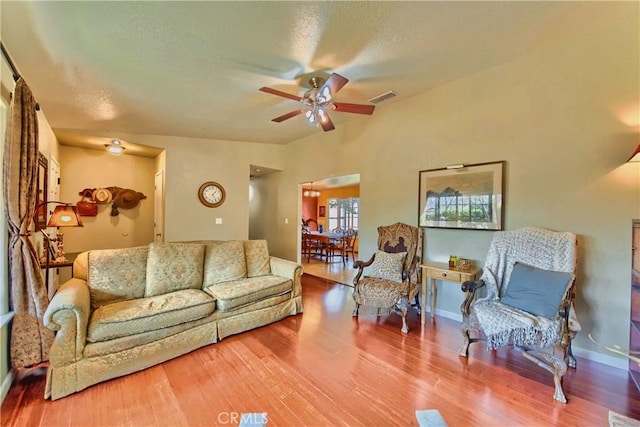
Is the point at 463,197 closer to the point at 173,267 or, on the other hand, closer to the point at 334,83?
the point at 334,83

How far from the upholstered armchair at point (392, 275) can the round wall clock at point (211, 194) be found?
313 centimetres

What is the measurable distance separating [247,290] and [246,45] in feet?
7.71

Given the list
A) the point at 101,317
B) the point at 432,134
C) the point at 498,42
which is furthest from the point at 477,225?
the point at 101,317

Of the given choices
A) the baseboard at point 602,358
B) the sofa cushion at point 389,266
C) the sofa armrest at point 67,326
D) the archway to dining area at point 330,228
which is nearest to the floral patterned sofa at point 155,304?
the sofa armrest at point 67,326

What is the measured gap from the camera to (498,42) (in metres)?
2.57

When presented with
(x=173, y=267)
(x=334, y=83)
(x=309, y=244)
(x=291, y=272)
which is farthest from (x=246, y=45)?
(x=309, y=244)

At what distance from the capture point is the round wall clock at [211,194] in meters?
5.16

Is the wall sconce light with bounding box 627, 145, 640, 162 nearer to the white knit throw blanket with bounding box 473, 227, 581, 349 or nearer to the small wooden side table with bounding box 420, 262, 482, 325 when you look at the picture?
the white knit throw blanket with bounding box 473, 227, 581, 349

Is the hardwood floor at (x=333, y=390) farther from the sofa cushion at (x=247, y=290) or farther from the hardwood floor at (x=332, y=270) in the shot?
the hardwood floor at (x=332, y=270)

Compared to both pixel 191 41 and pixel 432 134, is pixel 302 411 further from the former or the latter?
pixel 432 134

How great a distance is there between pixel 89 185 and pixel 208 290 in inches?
159

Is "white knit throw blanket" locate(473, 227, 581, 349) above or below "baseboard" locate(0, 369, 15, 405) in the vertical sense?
above

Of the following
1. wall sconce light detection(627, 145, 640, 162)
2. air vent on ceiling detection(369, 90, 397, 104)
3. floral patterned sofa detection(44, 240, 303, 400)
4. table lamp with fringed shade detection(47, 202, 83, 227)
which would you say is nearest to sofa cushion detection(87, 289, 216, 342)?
floral patterned sofa detection(44, 240, 303, 400)

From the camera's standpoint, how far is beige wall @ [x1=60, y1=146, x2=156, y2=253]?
16.3 feet
